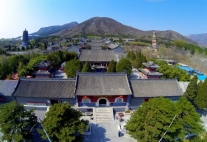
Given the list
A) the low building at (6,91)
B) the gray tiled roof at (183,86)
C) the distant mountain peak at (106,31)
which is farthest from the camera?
the distant mountain peak at (106,31)

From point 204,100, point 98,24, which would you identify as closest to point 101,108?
point 204,100

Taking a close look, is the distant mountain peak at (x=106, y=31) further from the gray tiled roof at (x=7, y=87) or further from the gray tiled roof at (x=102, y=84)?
the gray tiled roof at (x=102, y=84)

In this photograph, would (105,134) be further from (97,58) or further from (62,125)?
(97,58)

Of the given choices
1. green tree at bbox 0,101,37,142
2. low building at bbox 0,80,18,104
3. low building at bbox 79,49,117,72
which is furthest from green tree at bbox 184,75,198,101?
low building at bbox 0,80,18,104

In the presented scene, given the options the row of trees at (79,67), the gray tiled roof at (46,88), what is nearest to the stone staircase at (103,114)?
the gray tiled roof at (46,88)

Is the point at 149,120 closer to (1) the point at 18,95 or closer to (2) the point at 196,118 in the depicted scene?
(2) the point at 196,118

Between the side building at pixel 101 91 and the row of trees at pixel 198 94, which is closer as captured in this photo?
the side building at pixel 101 91

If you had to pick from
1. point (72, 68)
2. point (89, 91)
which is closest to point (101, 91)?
point (89, 91)
